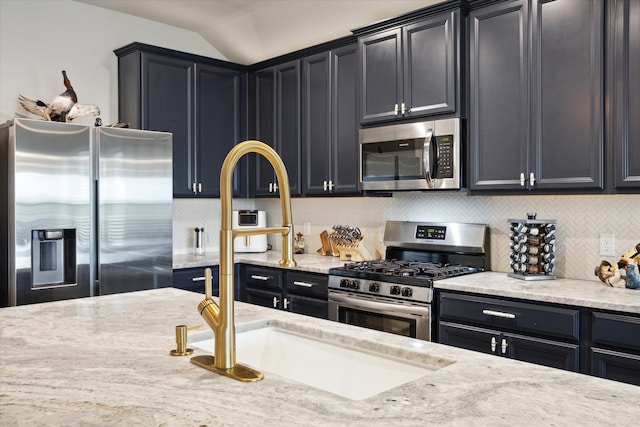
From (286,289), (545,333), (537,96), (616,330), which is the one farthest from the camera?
(286,289)

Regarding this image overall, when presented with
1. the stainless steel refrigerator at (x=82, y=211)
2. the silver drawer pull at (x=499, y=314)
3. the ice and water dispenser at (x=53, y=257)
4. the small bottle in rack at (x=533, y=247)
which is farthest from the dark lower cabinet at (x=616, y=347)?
the ice and water dispenser at (x=53, y=257)

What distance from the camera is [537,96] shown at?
9.68 feet

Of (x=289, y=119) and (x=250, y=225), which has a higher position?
(x=289, y=119)

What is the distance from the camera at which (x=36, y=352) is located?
1501 millimetres

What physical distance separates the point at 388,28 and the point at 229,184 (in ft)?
8.61

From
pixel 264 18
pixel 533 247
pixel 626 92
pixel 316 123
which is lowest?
pixel 533 247

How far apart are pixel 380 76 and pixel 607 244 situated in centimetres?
168

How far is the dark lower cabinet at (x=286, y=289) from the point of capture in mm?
3656

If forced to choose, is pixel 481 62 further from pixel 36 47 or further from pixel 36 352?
pixel 36 47

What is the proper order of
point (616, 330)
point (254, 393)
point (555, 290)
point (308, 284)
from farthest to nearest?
point (308, 284) < point (555, 290) < point (616, 330) < point (254, 393)

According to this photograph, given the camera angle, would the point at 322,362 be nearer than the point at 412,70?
Yes

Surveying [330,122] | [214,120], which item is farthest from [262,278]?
[214,120]

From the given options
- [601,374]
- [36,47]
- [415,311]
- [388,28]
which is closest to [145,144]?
[36,47]

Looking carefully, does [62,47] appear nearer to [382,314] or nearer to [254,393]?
[382,314]
